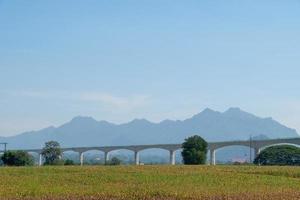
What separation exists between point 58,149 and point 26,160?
22.4 meters

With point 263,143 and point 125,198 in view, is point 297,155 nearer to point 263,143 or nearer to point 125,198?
point 263,143

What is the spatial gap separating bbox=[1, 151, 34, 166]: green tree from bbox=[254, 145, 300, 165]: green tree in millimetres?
52331

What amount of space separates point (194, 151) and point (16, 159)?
36606 mm

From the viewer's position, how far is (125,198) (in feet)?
77.5

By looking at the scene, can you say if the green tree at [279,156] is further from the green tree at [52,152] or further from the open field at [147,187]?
the open field at [147,187]

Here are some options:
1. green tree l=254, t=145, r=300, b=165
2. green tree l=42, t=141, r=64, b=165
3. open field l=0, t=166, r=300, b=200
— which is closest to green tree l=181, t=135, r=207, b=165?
green tree l=254, t=145, r=300, b=165

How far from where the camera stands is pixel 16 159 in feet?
400

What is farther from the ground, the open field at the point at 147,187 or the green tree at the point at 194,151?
the green tree at the point at 194,151

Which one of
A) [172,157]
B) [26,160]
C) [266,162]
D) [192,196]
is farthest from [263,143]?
[192,196]

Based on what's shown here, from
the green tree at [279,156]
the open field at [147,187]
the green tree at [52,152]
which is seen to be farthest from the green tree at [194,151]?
the open field at [147,187]

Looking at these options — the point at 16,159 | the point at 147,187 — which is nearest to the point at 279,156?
the point at 16,159

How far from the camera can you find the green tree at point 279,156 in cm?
13500

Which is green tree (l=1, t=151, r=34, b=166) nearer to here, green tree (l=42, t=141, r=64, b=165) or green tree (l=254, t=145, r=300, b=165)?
green tree (l=42, t=141, r=64, b=165)

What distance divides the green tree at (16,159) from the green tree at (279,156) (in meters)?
52.3
